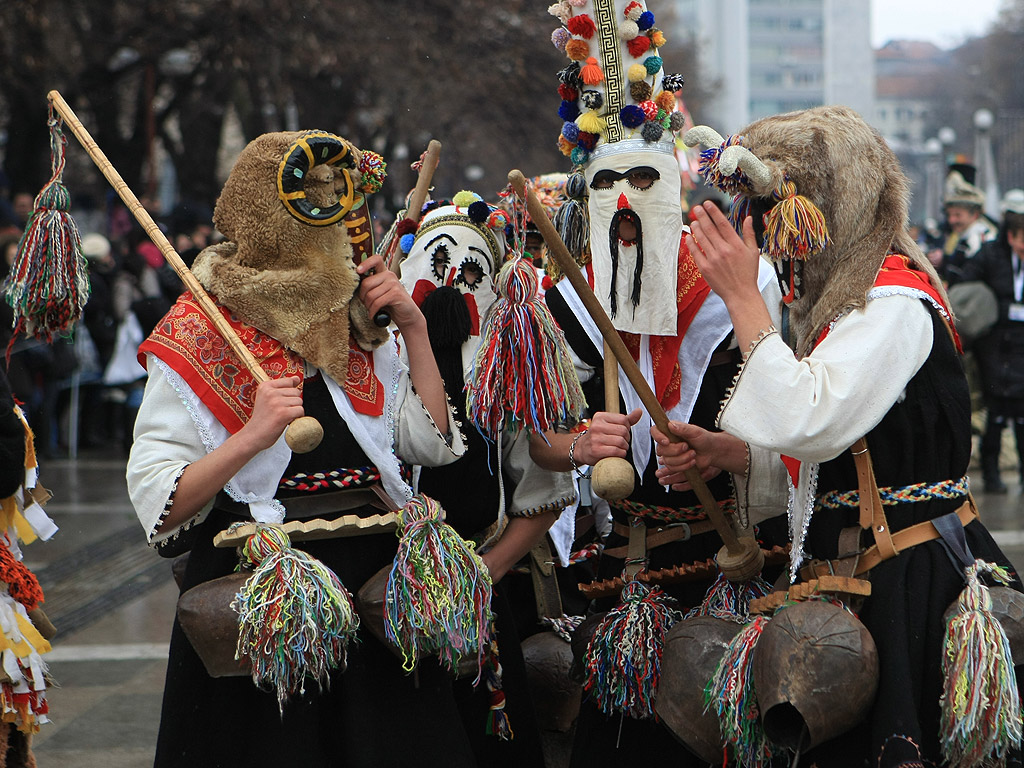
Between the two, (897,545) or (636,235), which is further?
(636,235)

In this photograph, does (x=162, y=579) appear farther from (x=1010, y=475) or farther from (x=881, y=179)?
(x=1010, y=475)

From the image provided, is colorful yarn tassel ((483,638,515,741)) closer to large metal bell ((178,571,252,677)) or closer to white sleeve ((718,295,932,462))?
large metal bell ((178,571,252,677))

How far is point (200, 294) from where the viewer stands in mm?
2801

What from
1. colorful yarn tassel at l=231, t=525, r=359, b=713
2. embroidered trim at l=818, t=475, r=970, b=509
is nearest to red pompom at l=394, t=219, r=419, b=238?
colorful yarn tassel at l=231, t=525, r=359, b=713

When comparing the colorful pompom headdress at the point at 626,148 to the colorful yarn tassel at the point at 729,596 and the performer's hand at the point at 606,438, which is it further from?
the colorful yarn tassel at the point at 729,596

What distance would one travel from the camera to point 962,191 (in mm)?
10695

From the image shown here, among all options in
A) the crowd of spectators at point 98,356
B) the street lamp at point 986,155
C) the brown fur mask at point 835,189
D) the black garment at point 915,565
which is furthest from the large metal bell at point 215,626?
the street lamp at point 986,155

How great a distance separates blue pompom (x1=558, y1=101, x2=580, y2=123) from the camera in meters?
3.21

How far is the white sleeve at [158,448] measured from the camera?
2711 millimetres

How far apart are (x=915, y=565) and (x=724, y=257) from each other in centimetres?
77

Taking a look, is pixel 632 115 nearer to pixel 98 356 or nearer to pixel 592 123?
pixel 592 123

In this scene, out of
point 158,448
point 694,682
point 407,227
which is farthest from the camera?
point 407,227

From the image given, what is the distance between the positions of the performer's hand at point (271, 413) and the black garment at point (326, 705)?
0.18 m

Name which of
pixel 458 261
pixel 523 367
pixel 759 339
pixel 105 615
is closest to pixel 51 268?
pixel 523 367
